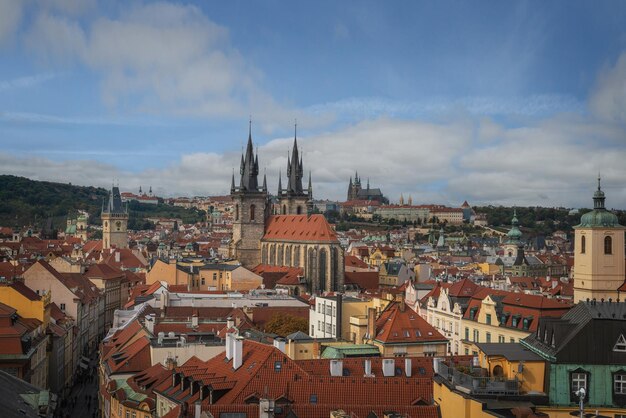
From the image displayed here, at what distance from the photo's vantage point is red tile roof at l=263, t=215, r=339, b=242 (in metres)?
129

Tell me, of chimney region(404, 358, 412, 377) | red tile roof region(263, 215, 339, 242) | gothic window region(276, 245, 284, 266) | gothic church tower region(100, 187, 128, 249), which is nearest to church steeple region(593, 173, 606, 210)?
chimney region(404, 358, 412, 377)

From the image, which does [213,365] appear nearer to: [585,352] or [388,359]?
[388,359]

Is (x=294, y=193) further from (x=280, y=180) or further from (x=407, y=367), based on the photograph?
(x=407, y=367)

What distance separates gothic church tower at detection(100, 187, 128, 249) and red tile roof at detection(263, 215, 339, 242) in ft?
148

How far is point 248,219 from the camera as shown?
142000mm

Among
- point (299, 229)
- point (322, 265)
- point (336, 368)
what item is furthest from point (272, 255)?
point (336, 368)

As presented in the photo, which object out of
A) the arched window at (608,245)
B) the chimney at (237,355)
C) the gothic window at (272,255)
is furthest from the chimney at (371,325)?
the gothic window at (272,255)

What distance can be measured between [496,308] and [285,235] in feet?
234

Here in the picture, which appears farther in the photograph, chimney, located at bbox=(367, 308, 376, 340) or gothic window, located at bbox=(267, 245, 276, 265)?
gothic window, located at bbox=(267, 245, 276, 265)

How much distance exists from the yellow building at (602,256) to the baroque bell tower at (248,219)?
75.8 m

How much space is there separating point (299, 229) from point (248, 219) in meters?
12.3

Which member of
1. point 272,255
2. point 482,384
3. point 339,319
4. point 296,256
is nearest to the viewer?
point 482,384

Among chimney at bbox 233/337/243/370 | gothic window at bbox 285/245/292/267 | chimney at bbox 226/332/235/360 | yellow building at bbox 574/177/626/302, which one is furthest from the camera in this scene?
gothic window at bbox 285/245/292/267

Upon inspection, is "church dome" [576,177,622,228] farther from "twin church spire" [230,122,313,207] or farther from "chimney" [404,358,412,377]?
"twin church spire" [230,122,313,207]
